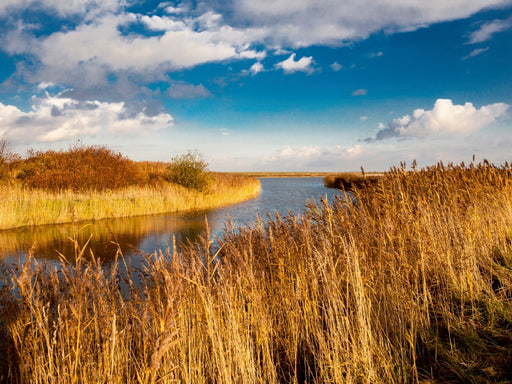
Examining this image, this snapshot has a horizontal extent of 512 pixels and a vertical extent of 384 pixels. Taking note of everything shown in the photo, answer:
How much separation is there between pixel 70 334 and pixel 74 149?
80.6 ft

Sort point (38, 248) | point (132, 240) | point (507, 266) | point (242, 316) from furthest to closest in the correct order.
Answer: point (132, 240), point (38, 248), point (507, 266), point (242, 316)

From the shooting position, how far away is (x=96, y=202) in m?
18.5

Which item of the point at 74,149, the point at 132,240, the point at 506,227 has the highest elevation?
the point at 74,149

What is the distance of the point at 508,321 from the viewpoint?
3592mm

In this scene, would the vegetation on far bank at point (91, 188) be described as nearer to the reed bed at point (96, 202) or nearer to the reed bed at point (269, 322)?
the reed bed at point (96, 202)

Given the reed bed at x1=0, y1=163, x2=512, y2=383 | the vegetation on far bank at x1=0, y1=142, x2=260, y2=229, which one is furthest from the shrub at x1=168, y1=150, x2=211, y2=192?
the reed bed at x1=0, y1=163, x2=512, y2=383

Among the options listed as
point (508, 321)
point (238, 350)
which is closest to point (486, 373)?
point (508, 321)

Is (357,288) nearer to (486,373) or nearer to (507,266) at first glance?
(486,373)

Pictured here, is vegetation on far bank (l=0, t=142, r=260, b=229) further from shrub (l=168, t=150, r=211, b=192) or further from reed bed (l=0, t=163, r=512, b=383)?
reed bed (l=0, t=163, r=512, b=383)

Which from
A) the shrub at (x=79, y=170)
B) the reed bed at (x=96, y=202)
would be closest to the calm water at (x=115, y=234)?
the reed bed at (x=96, y=202)

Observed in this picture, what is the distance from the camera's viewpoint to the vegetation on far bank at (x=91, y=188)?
54.7ft

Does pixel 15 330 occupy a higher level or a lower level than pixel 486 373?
higher

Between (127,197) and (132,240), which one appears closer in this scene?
(132,240)

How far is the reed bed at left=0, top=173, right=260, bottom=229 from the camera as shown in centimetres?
1594
